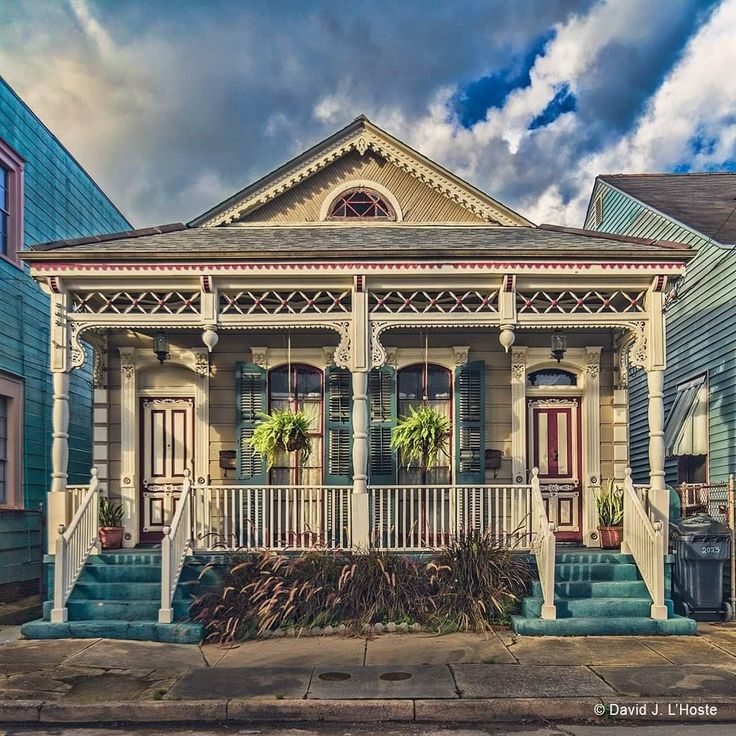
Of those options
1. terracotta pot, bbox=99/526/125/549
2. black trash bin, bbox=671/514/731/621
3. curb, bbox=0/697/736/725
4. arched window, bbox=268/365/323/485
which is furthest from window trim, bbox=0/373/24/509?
black trash bin, bbox=671/514/731/621

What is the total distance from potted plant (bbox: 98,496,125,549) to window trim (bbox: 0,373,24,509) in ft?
8.16

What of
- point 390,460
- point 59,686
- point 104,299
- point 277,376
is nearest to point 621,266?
point 390,460

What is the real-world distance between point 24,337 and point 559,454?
28.5ft

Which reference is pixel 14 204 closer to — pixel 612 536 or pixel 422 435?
pixel 422 435

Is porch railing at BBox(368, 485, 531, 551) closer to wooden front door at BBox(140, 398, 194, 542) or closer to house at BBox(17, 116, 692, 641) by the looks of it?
house at BBox(17, 116, 692, 641)

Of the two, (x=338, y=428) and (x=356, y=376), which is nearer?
(x=356, y=376)

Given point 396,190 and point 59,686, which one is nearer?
point 59,686

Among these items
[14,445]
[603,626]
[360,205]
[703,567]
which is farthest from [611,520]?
[14,445]

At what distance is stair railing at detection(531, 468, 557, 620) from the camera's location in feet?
30.6

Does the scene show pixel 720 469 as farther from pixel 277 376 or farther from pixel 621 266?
pixel 277 376

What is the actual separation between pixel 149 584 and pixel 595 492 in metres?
6.23

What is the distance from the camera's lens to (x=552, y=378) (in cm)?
1236

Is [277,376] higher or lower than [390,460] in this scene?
higher

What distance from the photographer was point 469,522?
441 inches
